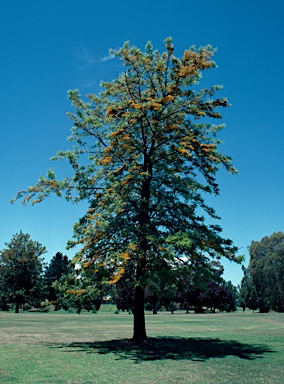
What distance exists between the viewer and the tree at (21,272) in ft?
224

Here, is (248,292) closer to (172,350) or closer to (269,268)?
(269,268)

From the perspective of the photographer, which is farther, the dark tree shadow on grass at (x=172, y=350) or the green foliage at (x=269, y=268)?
the green foliage at (x=269, y=268)

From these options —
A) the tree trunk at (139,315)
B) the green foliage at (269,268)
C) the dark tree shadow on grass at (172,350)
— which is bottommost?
the dark tree shadow on grass at (172,350)

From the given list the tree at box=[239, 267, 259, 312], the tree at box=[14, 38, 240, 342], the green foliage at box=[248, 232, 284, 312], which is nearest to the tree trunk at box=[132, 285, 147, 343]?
the tree at box=[14, 38, 240, 342]

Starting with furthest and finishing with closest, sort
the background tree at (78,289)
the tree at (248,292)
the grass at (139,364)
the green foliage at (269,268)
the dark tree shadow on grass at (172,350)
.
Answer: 1. the tree at (248,292)
2. the green foliage at (269,268)
3. the background tree at (78,289)
4. the dark tree shadow on grass at (172,350)
5. the grass at (139,364)

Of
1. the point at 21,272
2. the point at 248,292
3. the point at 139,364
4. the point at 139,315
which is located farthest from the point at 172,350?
the point at 248,292

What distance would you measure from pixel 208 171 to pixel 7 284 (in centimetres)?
6020

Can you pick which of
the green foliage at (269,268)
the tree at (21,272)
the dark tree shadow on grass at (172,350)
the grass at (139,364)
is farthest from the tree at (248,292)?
the grass at (139,364)

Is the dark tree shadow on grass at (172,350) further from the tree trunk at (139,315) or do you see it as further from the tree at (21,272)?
the tree at (21,272)

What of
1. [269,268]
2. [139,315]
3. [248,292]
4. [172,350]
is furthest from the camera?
[248,292]

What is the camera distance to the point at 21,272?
68375mm

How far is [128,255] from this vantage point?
15.7m

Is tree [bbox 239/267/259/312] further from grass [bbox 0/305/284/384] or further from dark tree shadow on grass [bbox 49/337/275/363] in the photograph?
grass [bbox 0/305/284/384]

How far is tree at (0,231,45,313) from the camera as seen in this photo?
224 ft
